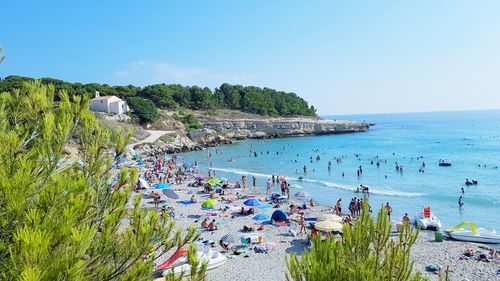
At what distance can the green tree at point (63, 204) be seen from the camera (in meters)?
3.53

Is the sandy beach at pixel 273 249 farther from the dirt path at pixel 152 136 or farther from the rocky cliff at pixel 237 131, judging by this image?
the dirt path at pixel 152 136

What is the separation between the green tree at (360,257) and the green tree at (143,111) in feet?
247

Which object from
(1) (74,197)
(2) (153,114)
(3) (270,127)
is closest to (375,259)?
(1) (74,197)

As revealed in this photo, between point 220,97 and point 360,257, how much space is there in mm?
112446

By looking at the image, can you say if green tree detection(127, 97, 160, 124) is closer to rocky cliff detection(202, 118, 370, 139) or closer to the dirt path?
the dirt path

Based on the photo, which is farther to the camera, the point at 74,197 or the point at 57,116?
the point at 57,116

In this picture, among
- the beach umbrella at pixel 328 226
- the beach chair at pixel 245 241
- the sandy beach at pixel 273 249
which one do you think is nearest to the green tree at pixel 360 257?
the sandy beach at pixel 273 249

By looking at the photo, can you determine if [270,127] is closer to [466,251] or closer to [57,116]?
[466,251]

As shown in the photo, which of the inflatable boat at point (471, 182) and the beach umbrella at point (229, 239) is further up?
the beach umbrella at point (229, 239)

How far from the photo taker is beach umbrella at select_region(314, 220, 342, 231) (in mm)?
19359

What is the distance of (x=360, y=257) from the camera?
5156mm

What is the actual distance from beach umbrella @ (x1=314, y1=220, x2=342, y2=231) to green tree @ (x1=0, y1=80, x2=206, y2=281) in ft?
50.0

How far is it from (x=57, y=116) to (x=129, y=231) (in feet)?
5.77

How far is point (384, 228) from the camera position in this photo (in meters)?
5.15
